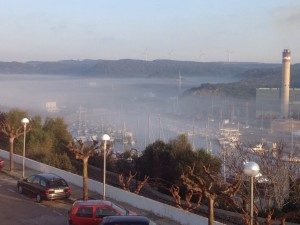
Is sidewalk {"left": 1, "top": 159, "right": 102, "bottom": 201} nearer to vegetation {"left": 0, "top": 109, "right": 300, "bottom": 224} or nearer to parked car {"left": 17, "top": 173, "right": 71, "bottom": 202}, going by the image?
parked car {"left": 17, "top": 173, "right": 71, "bottom": 202}

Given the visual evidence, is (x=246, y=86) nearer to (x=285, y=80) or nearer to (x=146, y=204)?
(x=285, y=80)

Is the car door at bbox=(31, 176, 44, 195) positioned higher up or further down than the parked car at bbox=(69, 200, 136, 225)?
further down

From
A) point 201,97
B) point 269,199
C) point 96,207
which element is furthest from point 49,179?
point 201,97

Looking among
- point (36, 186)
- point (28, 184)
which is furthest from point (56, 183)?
point (28, 184)

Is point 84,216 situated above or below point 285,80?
below

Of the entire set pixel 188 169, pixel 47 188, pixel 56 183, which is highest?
pixel 56 183

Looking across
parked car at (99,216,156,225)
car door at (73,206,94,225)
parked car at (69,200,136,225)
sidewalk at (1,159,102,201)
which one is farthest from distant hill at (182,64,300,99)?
parked car at (99,216,156,225)

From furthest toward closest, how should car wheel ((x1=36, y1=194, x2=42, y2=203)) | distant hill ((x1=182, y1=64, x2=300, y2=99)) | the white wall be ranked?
distant hill ((x1=182, y1=64, x2=300, y2=99)) < car wheel ((x1=36, y1=194, x2=42, y2=203)) < the white wall

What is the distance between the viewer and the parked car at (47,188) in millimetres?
15852

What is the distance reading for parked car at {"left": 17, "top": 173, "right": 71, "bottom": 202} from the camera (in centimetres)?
1585

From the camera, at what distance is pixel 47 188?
15.9 metres

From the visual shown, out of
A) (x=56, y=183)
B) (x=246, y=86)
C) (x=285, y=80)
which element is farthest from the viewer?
(x=246, y=86)

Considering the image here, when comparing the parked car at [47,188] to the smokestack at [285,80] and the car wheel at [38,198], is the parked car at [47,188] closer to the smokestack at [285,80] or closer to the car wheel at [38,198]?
the car wheel at [38,198]

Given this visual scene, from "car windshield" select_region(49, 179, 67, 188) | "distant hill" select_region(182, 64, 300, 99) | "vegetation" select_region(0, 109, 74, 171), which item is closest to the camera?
"car windshield" select_region(49, 179, 67, 188)
